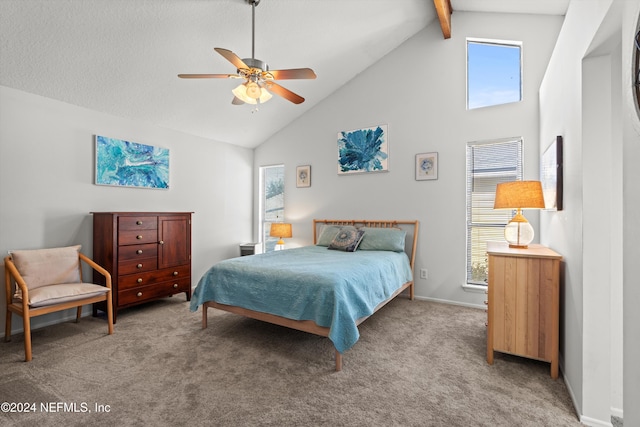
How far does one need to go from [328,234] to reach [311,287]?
205 centimetres

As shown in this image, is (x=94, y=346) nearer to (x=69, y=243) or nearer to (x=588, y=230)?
(x=69, y=243)

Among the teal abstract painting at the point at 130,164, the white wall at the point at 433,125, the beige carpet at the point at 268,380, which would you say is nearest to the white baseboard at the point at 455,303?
the white wall at the point at 433,125

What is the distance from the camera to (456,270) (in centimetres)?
391

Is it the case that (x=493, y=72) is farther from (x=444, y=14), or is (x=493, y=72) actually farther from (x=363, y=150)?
(x=363, y=150)

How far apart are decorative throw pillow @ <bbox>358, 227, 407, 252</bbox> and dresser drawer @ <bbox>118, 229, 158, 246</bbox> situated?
2592mm

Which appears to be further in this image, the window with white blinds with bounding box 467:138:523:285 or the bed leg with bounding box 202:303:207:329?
the window with white blinds with bounding box 467:138:523:285

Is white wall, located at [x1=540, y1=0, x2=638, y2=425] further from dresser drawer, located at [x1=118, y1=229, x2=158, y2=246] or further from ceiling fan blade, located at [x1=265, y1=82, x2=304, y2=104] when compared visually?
dresser drawer, located at [x1=118, y1=229, x2=158, y2=246]

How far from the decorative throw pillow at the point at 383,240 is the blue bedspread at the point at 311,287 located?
0.52 metres

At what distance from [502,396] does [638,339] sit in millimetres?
1131

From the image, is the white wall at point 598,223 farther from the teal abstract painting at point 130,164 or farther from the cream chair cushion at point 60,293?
the teal abstract painting at point 130,164

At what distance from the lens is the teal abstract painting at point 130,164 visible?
3.54m

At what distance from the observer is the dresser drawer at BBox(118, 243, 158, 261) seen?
10.9ft

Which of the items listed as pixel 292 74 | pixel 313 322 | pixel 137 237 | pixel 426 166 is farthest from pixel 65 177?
pixel 426 166

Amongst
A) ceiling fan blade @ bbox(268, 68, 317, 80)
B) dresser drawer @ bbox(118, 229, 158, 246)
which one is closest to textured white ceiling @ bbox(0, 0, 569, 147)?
ceiling fan blade @ bbox(268, 68, 317, 80)
